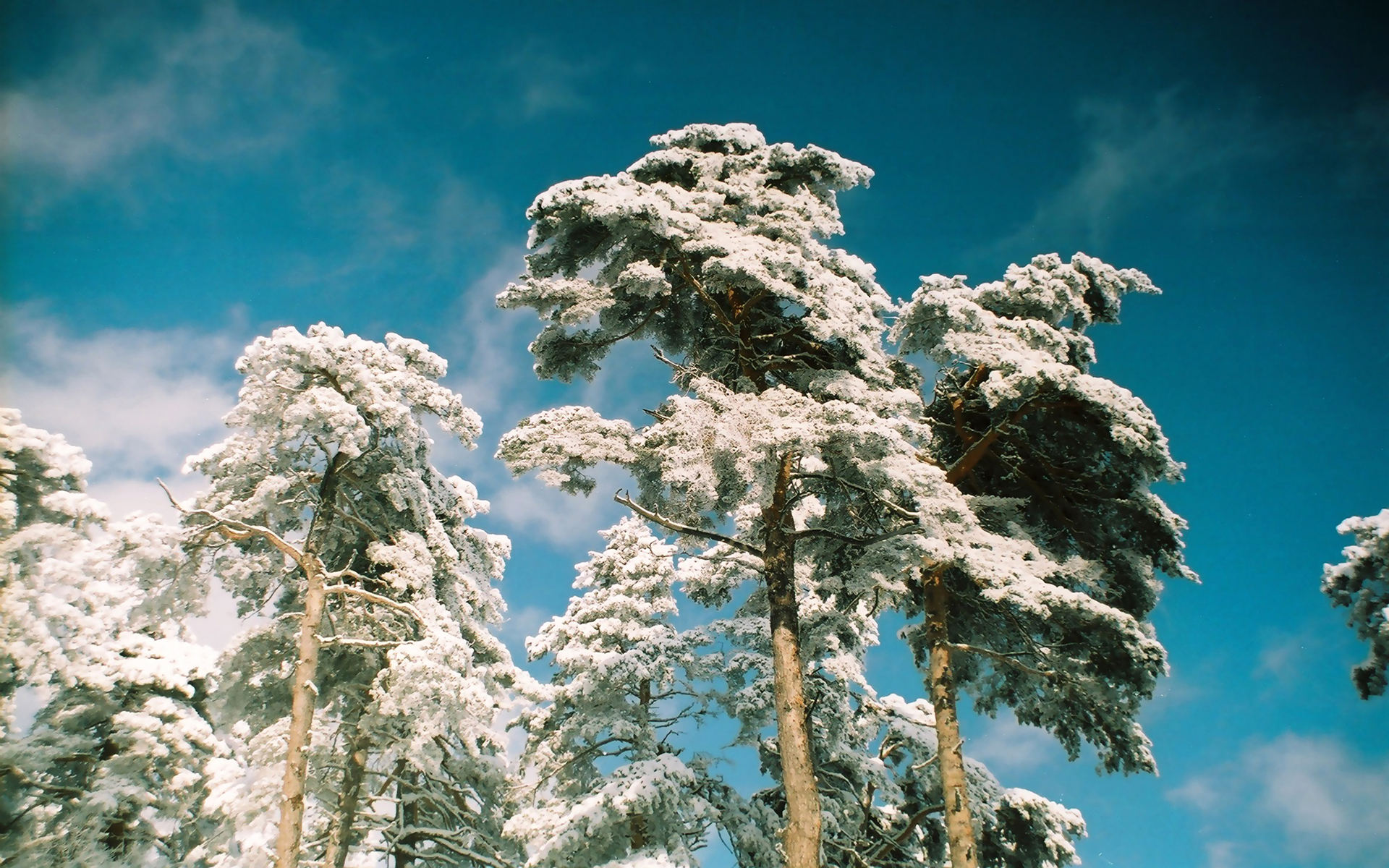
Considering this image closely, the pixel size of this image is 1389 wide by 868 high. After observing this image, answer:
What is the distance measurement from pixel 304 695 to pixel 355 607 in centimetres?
260

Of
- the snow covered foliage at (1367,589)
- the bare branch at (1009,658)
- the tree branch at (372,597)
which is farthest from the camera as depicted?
the tree branch at (372,597)

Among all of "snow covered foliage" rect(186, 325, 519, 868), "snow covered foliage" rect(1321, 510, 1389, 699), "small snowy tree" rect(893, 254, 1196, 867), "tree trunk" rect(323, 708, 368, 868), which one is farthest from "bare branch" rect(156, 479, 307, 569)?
"snow covered foliage" rect(1321, 510, 1389, 699)

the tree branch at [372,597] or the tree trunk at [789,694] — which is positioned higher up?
the tree branch at [372,597]

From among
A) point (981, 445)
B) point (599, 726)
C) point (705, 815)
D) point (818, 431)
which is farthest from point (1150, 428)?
point (599, 726)

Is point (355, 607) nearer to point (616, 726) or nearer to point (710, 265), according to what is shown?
point (616, 726)

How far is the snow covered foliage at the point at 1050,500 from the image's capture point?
10711 millimetres

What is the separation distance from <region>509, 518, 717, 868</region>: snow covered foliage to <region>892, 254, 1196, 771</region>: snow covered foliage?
17.6 feet

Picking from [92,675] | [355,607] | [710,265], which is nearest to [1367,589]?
[710,265]

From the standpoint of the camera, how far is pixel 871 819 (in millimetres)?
14289

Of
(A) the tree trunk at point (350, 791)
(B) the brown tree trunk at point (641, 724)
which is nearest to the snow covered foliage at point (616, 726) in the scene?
(B) the brown tree trunk at point (641, 724)

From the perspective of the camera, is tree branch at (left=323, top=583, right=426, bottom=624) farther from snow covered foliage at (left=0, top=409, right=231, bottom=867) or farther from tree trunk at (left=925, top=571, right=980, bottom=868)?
tree trunk at (left=925, top=571, right=980, bottom=868)

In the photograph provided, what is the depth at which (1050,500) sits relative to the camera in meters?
12.6

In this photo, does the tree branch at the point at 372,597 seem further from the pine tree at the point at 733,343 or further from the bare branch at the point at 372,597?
the pine tree at the point at 733,343

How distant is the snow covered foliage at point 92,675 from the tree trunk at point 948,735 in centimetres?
1146
